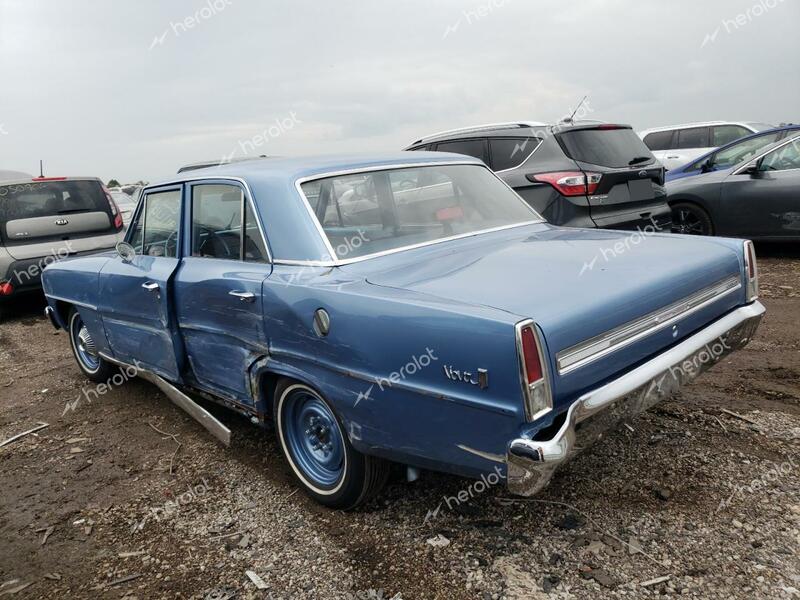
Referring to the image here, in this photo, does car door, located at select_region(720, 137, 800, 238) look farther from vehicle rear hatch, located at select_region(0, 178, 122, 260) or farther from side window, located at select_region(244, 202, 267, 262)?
vehicle rear hatch, located at select_region(0, 178, 122, 260)

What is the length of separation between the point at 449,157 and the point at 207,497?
7.91 ft

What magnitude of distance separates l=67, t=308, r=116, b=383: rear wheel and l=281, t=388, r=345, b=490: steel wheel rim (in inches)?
99.6

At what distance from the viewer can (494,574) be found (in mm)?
2471

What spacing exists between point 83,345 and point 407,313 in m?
4.12

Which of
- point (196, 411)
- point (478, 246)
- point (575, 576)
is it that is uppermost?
point (478, 246)

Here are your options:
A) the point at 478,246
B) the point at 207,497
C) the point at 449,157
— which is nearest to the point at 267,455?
the point at 207,497

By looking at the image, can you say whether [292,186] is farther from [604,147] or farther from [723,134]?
[723,134]

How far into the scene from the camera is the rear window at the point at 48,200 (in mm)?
7668

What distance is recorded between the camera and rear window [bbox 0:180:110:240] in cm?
767

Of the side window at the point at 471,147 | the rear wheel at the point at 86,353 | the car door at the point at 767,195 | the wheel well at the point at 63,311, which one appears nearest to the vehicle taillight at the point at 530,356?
the rear wheel at the point at 86,353

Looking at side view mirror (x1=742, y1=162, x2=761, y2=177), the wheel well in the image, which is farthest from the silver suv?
side view mirror (x1=742, y1=162, x2=761, y2=177)

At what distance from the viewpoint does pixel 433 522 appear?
113 inches

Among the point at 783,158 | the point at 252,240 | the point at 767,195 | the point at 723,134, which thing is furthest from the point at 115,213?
the point at 723,134

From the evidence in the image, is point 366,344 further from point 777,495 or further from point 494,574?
point 777,495
